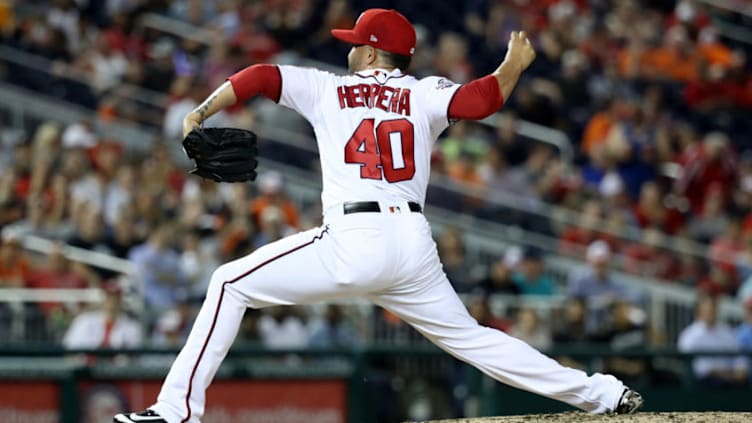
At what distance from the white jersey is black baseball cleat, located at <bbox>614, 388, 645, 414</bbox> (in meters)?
1.26

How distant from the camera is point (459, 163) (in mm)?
13555

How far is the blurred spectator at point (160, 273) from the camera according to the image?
11.1 metres

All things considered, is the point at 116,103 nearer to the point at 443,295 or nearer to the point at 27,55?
the point at 27,55

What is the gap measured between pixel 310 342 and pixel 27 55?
15.7 ft

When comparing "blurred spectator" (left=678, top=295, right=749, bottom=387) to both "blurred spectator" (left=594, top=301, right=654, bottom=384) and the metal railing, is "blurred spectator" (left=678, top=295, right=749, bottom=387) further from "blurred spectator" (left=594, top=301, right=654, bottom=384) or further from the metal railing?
the metal railing

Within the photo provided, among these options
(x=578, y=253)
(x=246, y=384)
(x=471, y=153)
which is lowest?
(x=246, y=384)

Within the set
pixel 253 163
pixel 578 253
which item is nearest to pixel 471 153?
pixel 578 253

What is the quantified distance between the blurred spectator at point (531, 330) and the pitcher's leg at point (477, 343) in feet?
14.5

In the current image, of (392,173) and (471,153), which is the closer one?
(392,173)

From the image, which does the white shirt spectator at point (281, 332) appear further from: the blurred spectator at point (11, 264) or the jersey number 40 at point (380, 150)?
the jersey number 40 at point (380, 150)

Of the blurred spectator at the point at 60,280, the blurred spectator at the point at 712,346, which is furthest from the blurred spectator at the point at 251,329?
the blurred spectator at the point at 712,346

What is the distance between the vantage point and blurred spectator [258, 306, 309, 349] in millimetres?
10891

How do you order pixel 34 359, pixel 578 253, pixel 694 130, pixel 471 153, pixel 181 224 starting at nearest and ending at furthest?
1. pixel 34 359
2. pixel 181 224
3. pixel 578 253
4. pixel 471 153
5. pixel 694 130

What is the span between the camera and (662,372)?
10742 millimetres
